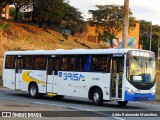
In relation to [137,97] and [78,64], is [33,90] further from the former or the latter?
[137,97]

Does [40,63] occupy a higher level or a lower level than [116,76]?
higher

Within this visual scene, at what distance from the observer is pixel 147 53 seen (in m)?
21.6

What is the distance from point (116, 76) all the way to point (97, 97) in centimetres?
156

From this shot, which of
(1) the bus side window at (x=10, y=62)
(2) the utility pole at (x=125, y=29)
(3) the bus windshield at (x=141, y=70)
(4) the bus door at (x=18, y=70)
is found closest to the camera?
(3) the bus windshield at (x=141, y=70)

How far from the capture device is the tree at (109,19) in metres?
81.6

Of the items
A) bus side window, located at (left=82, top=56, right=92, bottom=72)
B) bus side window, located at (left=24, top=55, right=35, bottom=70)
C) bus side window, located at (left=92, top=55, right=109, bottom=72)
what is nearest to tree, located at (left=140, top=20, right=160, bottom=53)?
bus side window, located at (left=24, top=55, right=35, bottom=70)

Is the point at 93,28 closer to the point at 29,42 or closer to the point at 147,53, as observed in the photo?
the point at 29,42

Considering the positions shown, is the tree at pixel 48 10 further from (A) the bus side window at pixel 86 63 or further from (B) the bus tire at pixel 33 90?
(A) the bus side window at pixel 86 63

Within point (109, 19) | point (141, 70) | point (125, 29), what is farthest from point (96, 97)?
point (109, 19)

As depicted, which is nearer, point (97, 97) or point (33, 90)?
point (97, 97)

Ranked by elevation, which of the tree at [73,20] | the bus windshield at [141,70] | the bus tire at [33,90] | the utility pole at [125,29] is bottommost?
the bus tire at [33,90]

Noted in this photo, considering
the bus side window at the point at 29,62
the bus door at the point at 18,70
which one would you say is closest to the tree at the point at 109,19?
the bus door at the point at 18,70

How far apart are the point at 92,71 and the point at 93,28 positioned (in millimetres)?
74624

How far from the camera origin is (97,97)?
21828mm
